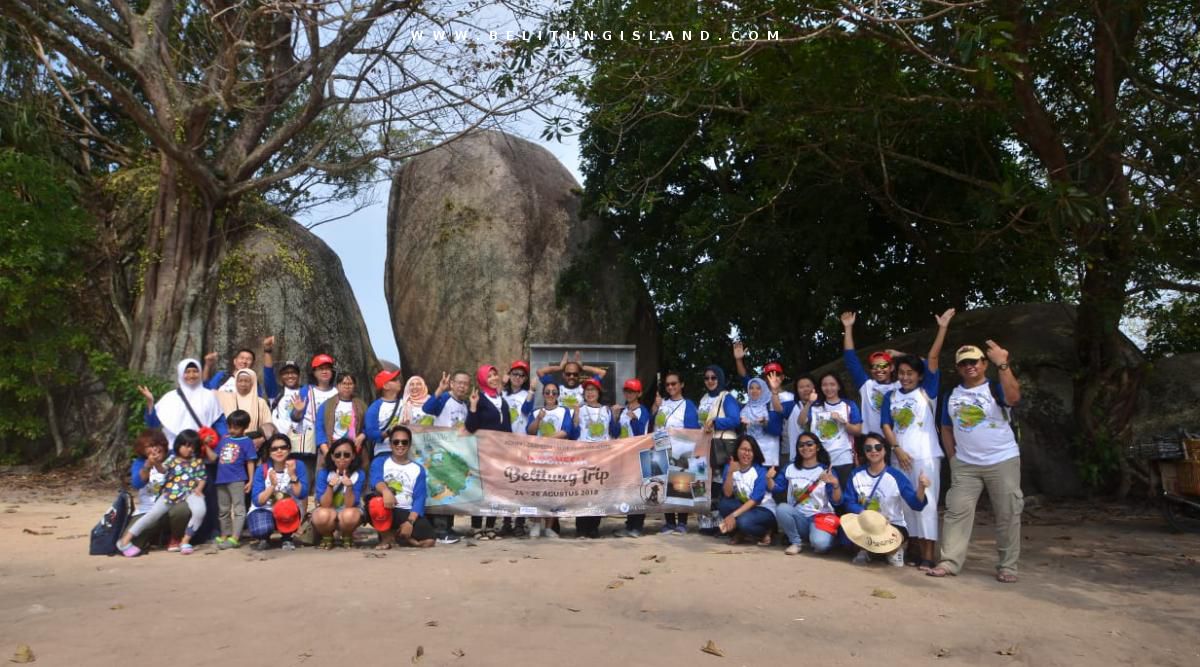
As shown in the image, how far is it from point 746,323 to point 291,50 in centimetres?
762

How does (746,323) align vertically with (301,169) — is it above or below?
below

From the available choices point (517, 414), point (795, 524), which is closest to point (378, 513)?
point (517, 414)

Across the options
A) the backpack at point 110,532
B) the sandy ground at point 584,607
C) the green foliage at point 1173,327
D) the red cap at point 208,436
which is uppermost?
the green foliage at point 1173,327

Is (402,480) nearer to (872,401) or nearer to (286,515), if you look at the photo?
(286,515)

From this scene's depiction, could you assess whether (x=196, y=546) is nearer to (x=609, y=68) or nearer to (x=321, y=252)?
(x=609, y=68)

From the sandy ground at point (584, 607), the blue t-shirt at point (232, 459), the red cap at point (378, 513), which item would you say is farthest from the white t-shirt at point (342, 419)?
the sandy ground at point (584, 607)

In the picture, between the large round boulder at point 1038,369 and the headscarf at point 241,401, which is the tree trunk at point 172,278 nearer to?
the headscarf at point 241,401

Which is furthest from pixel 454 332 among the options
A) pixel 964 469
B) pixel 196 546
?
pixel 964 469

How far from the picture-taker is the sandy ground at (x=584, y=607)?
4.39 metres

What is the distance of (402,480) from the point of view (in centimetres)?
733

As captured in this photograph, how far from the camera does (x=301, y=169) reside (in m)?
12.7

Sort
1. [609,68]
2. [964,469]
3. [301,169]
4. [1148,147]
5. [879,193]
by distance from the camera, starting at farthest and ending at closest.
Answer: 1. [301,169]
2. [879,193]
3. [609,68]
4. [1148,147]
5. [964,469]

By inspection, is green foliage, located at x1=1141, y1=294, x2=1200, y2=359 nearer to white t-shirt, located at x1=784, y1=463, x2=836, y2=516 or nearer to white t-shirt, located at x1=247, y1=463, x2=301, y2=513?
white t-shirt, located at x1=784, y1=463, x2=836, y2=516

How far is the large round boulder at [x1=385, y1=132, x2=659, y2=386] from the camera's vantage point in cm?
1395
